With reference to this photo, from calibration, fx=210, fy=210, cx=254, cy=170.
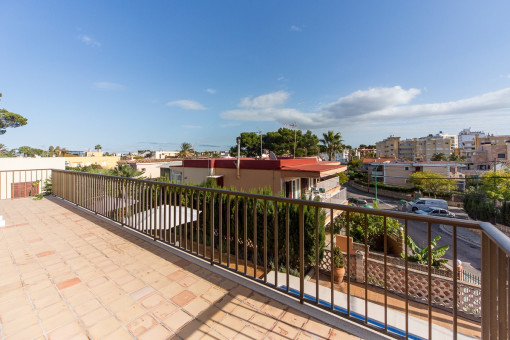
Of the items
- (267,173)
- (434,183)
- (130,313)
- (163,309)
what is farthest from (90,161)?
(434,183)

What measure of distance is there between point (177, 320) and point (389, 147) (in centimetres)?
9138

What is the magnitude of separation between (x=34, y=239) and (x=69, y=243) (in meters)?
0.63

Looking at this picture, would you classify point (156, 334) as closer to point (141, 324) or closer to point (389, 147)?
point (141, 324)

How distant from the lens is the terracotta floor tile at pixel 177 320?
147 centimetres

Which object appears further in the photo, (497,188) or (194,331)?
(497,188)

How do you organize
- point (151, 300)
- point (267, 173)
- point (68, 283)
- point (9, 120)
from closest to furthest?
point (151, 300), point (68, 283), point (267, 173), point (9, 120)

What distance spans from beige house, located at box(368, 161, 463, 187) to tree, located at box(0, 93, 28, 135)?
1628 inches

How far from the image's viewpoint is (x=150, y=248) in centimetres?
275

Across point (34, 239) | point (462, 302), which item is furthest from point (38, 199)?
point (462, 302)

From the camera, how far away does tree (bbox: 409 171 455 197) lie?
90.4 ft

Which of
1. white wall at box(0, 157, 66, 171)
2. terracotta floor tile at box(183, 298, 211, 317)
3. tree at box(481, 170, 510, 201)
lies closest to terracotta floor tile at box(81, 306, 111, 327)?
terracotta floor tile at box(183, 298, 211, 317)

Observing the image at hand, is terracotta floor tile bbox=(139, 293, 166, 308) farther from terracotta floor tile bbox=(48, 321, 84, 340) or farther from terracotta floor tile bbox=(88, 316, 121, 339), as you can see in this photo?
terracotta floor tile bbox=(48, 321, 84, 340)

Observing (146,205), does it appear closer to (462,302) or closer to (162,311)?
(162,311)

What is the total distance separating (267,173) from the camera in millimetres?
12492
